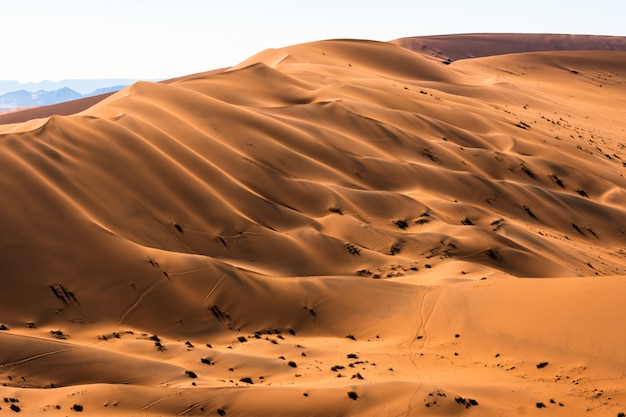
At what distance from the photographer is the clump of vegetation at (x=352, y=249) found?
2280cm

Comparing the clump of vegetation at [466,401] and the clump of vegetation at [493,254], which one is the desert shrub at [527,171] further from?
the clump of vegetation at [466,401]

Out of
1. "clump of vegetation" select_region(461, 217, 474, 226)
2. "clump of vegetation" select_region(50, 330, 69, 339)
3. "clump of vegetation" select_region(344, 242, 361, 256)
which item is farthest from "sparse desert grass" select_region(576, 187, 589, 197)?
"clump of vegetation" select_region(50, 330, 69, 339)

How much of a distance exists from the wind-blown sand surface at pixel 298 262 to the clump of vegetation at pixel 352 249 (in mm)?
166

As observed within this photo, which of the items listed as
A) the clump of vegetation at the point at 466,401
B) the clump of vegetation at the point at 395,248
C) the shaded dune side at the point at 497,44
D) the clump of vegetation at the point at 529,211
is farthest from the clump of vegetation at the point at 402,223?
the shaded dune side at the point at 497,44

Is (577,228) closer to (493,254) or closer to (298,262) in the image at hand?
(493,254)

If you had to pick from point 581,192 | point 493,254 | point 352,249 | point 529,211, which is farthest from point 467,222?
point 581,192

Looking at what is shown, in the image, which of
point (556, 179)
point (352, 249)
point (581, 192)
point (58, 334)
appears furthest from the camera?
point (556, 179)

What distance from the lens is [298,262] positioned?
2186 cm

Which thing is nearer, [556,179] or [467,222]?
[467,222]

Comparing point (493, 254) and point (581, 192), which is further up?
point (493, 254)

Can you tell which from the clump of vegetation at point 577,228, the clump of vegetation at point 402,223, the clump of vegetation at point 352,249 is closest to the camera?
the clump of vegetation at point 352,249

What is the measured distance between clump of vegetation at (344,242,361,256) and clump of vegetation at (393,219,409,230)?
2.80 metres

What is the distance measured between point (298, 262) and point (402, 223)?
16.4 feet

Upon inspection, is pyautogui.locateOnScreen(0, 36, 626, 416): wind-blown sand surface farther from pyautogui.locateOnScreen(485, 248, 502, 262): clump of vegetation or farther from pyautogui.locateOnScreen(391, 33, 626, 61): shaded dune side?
pyautogui.locateOnScreen(391, 33, 626, 61): shaded dune side
